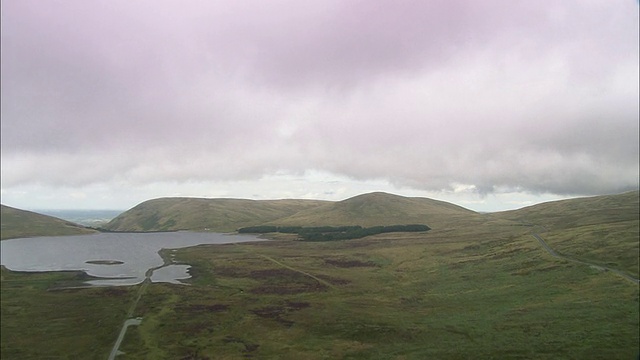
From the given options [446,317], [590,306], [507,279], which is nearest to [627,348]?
[590,306]

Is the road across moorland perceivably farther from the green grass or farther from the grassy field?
the green grass

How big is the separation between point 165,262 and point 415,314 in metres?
127

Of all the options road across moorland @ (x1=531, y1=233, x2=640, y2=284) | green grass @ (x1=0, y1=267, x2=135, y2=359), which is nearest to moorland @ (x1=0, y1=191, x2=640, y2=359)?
green grass @ (x1=0, y1=267, x2=135, y2=359)

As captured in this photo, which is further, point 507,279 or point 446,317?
point 507,279

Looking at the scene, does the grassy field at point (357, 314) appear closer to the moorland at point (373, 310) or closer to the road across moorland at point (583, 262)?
the moorland at point (373, 310)

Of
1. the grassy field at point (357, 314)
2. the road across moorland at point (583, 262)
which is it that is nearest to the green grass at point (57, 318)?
the grassy field at point (357, 314)

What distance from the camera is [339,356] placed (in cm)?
6550

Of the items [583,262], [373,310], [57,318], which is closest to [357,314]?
[373,310]

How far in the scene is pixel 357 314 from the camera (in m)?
87.8

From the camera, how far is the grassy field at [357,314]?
6494 centimetres

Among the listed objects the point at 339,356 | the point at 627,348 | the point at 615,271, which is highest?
the point at 615,271

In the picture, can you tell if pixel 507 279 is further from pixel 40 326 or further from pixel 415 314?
pixel 40 326

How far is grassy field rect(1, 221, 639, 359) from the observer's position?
6494 cm

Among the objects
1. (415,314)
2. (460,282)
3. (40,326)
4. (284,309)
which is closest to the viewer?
(40,326)
